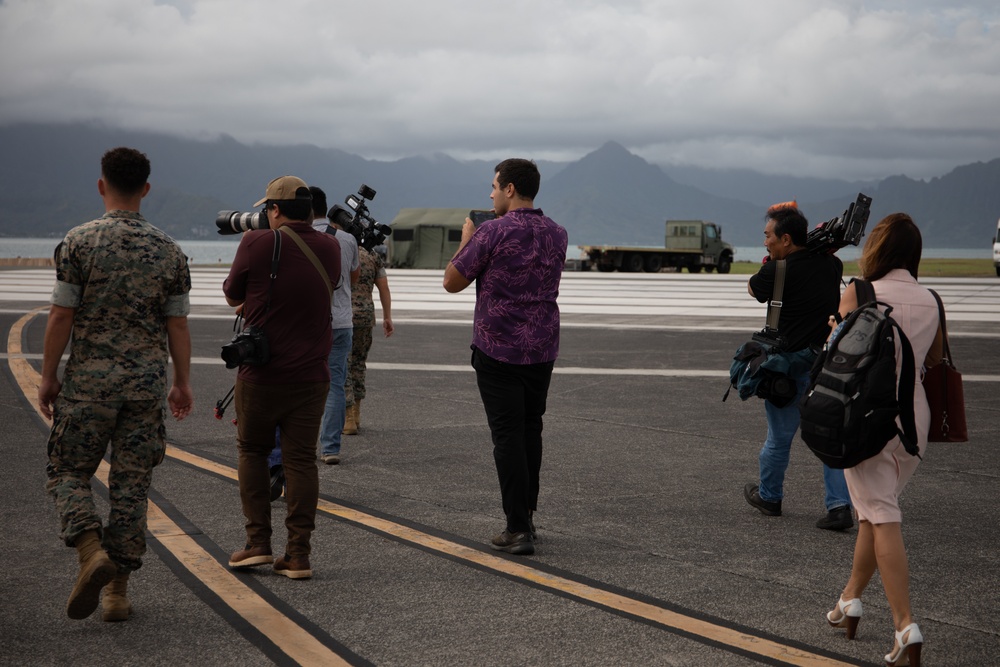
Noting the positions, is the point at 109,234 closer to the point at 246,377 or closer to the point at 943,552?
the point at 246,377

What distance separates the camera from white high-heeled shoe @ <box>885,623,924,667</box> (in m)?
3.78

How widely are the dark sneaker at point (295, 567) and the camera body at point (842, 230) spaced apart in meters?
3.34

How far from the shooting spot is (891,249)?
430 centimetres

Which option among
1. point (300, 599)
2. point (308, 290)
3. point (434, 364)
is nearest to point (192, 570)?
point (300, 599)

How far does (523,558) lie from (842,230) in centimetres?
257

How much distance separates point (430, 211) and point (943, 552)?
176 ft

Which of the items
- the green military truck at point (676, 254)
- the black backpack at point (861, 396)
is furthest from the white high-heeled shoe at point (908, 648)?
the green military truck at point (676, 254)

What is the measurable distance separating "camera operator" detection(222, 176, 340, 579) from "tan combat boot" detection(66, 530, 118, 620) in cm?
94

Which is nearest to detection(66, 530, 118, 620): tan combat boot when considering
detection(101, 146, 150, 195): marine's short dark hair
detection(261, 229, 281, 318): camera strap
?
detection(261, 229, 281, 318): camera strap

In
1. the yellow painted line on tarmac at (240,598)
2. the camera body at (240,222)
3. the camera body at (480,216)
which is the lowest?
the yellow painted line on tarmac at (240,598)

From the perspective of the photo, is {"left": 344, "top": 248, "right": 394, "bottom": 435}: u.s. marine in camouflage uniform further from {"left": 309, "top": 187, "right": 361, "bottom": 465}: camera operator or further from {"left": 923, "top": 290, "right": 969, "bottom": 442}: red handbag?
{"left": 923, "top": 290, "right": 969, "bottom": 442}: red handbag

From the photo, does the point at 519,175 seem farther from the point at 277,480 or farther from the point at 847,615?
the point at 847,615

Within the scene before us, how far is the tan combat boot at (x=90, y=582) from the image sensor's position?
4.07 meters

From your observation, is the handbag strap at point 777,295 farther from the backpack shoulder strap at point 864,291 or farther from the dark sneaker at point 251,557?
the dark sneaker at point 251,557
